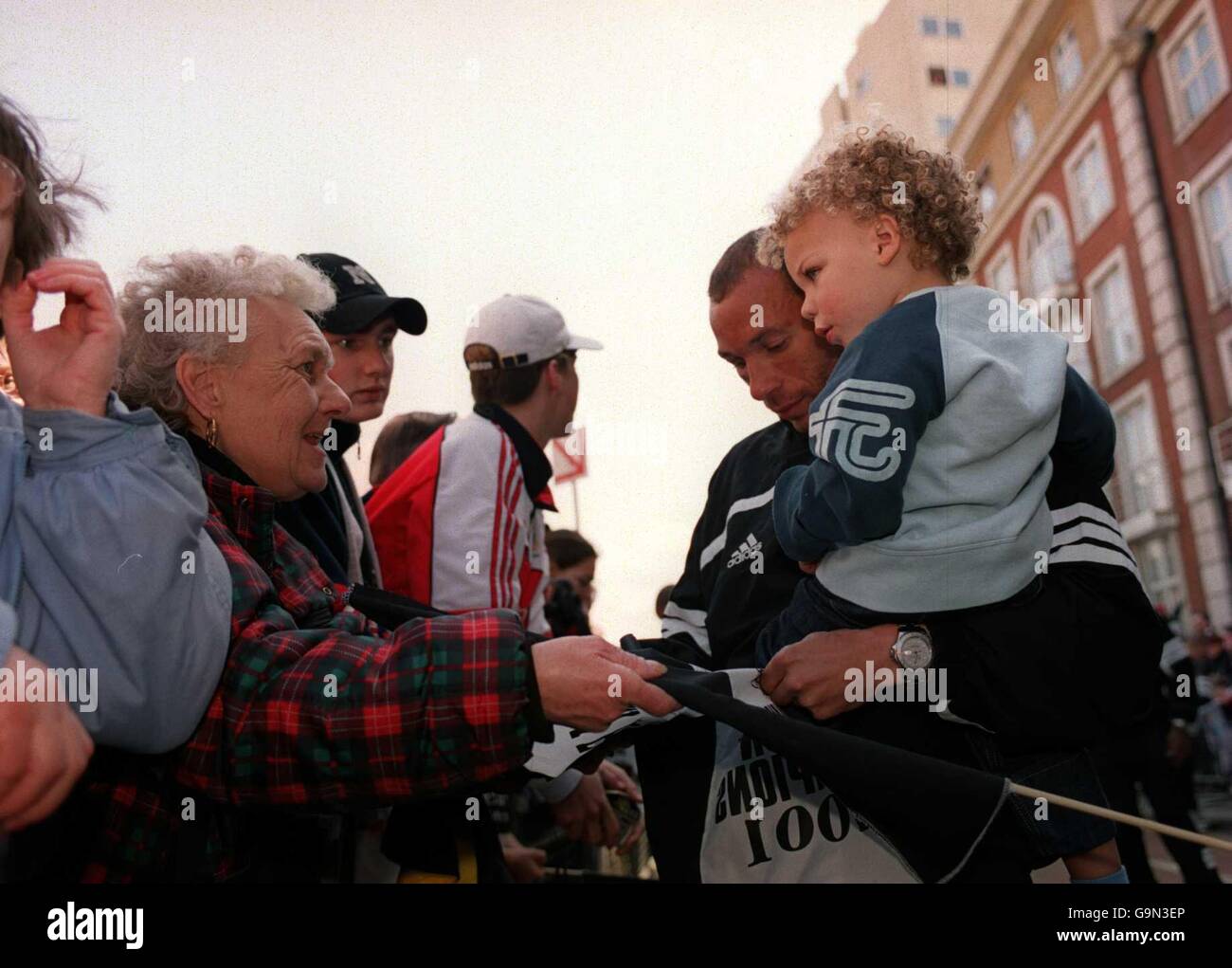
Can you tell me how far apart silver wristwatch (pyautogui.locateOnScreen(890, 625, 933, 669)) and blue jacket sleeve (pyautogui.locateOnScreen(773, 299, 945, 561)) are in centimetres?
15

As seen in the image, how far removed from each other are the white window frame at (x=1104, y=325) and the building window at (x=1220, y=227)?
758mm

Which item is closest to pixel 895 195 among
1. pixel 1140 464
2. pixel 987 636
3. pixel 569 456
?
pixel 987 636

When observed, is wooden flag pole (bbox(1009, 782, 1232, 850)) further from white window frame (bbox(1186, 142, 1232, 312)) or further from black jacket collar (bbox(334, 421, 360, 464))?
white window frame (bbox(1186, 142, 1232, 312))

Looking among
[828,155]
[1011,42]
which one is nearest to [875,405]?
[828,155]

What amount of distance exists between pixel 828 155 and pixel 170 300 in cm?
115

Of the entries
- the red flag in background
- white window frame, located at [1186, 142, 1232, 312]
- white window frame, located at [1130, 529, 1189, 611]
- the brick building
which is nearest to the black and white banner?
the red flag in background

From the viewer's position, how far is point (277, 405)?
171cm

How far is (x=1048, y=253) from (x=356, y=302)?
9378mm

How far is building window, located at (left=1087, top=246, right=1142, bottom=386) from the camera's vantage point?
423 inches

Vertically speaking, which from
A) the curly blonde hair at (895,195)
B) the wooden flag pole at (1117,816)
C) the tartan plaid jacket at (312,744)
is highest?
the curly blonde hair at (895,195)

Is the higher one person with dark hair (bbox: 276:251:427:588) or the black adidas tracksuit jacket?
person with dark hair (bbox: 276:251:427:588)

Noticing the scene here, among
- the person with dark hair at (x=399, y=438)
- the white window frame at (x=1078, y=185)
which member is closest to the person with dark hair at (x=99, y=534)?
the person with dark hair at (x=399, y=438)

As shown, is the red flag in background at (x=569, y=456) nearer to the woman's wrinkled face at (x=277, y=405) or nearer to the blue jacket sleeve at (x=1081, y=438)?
the woman's wrinkled face at (x=277, y=405)

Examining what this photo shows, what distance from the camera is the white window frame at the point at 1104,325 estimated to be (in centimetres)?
1062
